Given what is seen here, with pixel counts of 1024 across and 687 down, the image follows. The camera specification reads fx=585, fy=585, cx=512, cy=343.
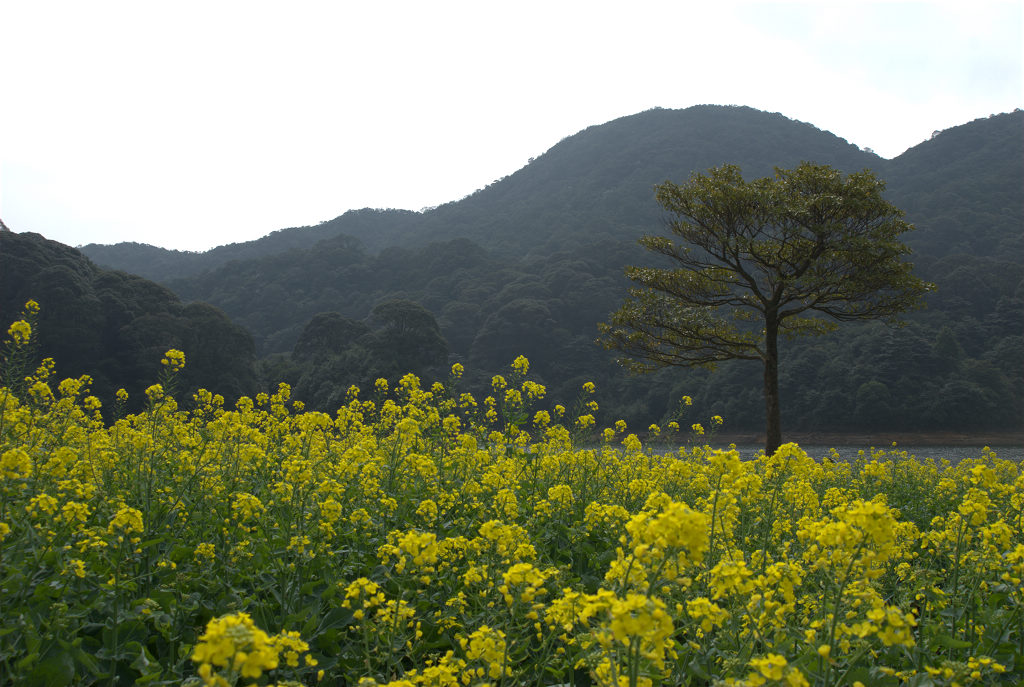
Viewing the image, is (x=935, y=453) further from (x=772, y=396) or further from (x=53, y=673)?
(x=53, y=673)

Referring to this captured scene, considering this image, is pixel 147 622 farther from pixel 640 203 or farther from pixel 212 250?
pixel 212 250

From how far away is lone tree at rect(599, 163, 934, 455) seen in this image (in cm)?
1370

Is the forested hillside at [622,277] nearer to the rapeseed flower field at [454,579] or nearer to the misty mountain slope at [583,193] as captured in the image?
the misty mountain slope at [583,193]

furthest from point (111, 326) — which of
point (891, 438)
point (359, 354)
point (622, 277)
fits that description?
point (891, 438)

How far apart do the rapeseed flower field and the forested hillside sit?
2913 cm

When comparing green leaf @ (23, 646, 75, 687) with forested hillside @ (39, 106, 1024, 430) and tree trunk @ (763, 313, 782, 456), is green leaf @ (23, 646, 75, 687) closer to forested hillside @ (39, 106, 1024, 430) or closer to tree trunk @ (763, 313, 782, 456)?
tree trunk @ (763, 313, 782, 456)

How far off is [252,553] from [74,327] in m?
34.4

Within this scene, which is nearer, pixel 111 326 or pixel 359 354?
pixel 111 326

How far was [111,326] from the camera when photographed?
32.8 m

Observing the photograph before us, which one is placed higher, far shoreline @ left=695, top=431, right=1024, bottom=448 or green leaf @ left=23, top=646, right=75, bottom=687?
green leaf @ left=23, top=646, right=75, bottom=687

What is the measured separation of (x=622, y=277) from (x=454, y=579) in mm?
50823

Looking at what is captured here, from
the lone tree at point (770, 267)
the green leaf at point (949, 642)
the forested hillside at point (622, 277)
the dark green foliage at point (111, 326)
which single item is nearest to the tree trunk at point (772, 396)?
the lone tree at point (770, 267)

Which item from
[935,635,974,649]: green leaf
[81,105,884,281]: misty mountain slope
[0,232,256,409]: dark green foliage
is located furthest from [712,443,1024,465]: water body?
[81,105,884,281]: misty mountain slope

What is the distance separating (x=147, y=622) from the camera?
3.15 meters
